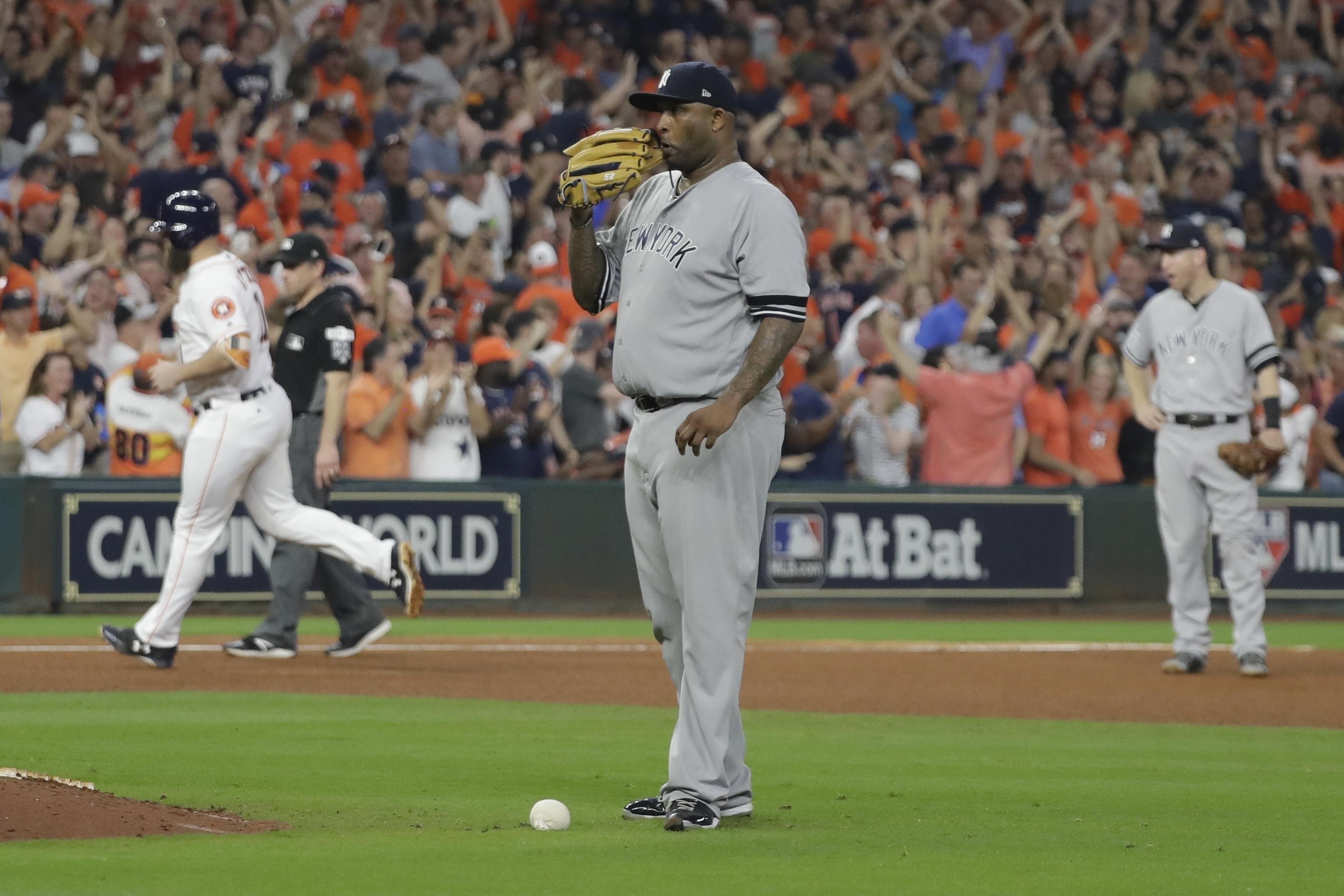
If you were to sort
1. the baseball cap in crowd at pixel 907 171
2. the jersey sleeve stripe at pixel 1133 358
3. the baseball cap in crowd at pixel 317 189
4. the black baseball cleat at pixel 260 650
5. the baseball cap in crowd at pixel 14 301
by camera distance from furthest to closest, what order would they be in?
1. the baseball cap in crowd at pixel 907 171
2. the baseball cap in crowd at pixel 317 189
3. the baseball cap in crowd at pixel 14 301
4. the jersey sleeve stripe at pixel 1133 358
5. the black baseball cleat at pixel 260 650

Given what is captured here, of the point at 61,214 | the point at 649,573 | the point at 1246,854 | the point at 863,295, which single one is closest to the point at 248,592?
the point at 61,214

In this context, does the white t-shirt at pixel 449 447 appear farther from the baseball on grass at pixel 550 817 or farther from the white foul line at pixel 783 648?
the baseball on grass at pixel 550 817

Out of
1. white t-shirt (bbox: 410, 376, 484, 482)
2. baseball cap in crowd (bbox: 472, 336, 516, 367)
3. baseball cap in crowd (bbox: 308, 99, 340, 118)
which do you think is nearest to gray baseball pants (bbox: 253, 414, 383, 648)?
baseball cap in crowd (bbox: 472, 336, 516, 367)

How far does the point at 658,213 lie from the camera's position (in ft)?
19.9

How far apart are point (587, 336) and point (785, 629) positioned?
113 inches

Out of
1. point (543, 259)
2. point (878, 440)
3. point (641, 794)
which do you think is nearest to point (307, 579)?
point (641, 794)

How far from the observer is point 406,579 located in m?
10.4

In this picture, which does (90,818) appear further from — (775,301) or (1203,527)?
(1203,527)

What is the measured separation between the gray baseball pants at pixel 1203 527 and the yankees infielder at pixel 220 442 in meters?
4.56

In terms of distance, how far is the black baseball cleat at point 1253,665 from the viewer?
11.5 metres

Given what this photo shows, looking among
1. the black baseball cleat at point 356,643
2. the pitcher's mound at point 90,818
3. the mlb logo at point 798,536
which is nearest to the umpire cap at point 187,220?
the black baseball cleat at point 356,643

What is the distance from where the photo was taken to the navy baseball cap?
5.88 meters

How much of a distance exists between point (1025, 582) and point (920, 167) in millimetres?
6374

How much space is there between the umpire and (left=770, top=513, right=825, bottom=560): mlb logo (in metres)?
5.91
